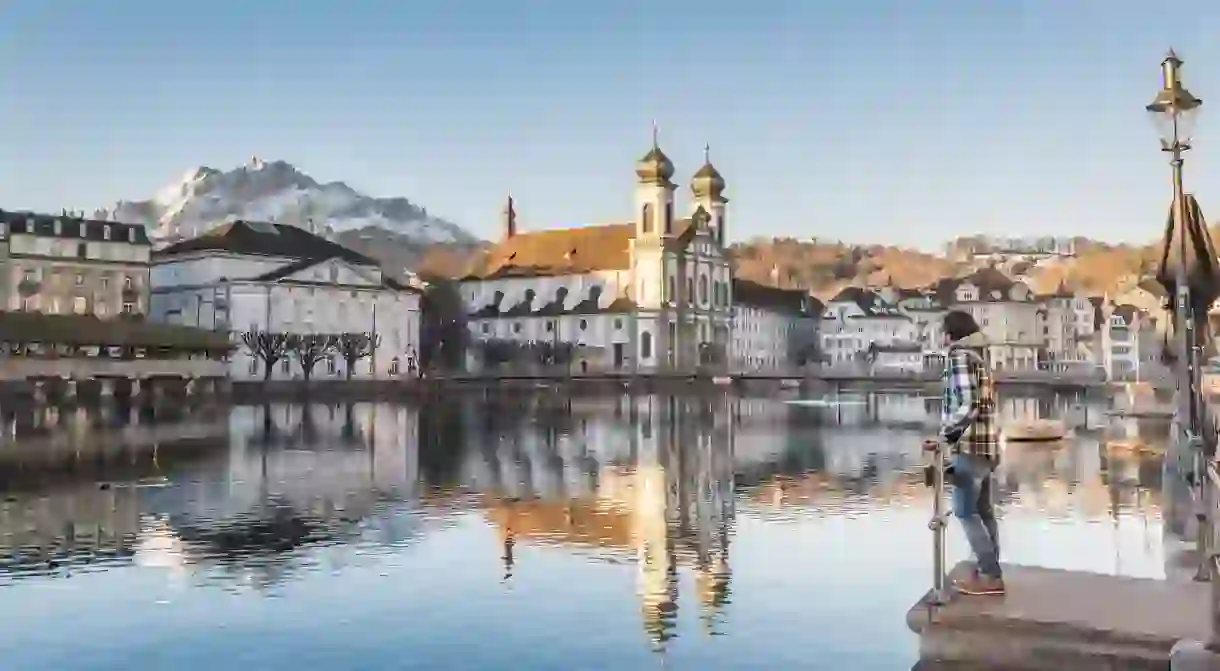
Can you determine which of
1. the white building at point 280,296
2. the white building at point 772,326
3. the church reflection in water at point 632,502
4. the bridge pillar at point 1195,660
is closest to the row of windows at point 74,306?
the white building at point 280,296

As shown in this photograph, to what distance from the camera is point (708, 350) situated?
130 metres

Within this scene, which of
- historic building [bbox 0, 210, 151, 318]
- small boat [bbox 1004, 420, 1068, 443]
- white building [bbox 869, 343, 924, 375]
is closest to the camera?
small boat [bbox 1004, 420, 1068, 443]

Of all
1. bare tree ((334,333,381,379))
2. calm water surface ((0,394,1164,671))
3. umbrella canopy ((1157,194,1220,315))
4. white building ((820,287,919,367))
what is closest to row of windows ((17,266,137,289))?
bare tree ((334,333,381,379))

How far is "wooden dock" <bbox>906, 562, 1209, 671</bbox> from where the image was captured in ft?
27.9

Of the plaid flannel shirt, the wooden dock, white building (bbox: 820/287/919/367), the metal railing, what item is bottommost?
the wooden dock

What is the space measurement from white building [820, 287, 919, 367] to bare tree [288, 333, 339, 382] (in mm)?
75089

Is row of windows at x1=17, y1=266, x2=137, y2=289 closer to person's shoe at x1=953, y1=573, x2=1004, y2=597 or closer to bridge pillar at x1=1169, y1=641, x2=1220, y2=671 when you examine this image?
person's shoe at x1=953, y1=573, x2=1004, y2=597

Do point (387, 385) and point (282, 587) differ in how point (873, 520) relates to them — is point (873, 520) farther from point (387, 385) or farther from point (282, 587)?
point (387, 385)

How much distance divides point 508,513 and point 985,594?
32.5 feet

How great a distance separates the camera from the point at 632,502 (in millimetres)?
19891

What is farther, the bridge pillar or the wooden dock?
the wooden dock

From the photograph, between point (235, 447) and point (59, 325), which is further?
point (59, 325)

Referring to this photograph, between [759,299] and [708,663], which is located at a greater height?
[759,299]

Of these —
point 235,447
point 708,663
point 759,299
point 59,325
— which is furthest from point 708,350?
point 708,663
